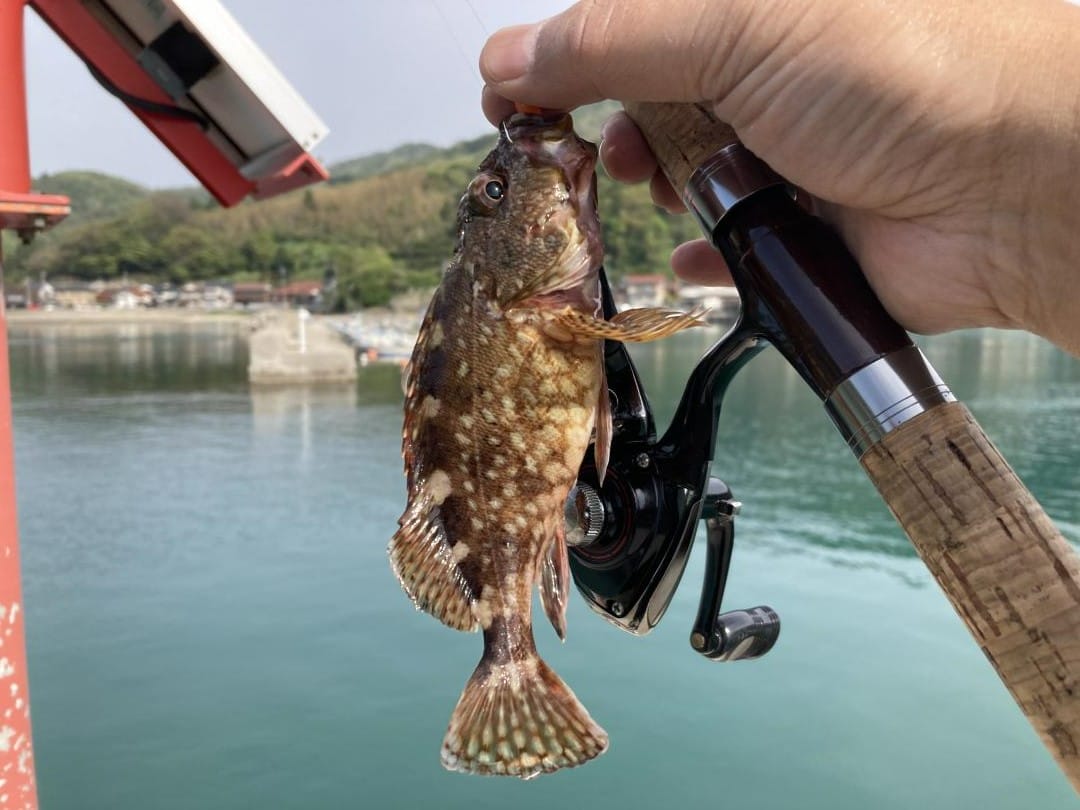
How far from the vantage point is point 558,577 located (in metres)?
1.41

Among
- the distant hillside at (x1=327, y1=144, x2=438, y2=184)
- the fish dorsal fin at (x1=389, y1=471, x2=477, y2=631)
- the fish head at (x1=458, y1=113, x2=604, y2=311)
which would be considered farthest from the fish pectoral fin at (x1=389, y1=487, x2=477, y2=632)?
the distant hillside at (x1=327, y1=144, x2=438, y2=184)

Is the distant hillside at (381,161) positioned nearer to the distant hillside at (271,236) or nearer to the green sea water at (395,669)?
the distant hillside at (271,236)

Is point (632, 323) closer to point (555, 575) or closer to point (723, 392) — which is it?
point (723, 392)

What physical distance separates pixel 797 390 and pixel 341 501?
13927 millimetres

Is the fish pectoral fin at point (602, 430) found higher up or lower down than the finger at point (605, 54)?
lower down

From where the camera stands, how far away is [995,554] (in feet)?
3.63

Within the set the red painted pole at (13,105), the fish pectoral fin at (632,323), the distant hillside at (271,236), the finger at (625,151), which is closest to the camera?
the fish pectoral fin at (632,323)

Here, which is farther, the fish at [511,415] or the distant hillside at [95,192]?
Answer: the distant hillside at [95,192]

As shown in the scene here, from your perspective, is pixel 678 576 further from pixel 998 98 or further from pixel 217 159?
pixel 217 159

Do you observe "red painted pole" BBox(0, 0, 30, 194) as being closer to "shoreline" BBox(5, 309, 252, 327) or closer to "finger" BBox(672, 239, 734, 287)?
→ "finger" BBox(672, 239, 734, 287)

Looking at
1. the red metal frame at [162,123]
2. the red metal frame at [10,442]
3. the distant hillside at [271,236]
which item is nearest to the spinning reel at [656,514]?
the red metal frame at [10,442]

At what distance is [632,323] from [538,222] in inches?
8.8

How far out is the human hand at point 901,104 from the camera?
116 cm

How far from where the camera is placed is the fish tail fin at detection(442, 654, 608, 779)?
1261 millimetres
